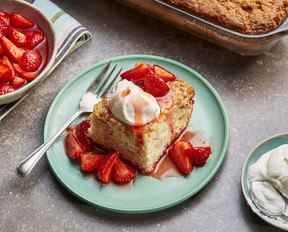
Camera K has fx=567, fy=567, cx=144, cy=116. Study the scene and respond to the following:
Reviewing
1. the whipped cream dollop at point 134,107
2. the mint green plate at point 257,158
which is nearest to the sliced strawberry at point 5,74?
the whipped cream dollop at point 134,107

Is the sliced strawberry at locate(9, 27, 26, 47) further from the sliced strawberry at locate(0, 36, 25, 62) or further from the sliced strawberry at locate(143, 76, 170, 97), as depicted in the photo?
the sliced strawberry at locate(143, 76, 170, 97)

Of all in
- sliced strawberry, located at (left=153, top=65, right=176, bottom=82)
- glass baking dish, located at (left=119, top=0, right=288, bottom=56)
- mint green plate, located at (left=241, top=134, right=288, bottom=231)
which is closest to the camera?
mint green plate, located at (left=241, top=134, right=288, bottom=231)

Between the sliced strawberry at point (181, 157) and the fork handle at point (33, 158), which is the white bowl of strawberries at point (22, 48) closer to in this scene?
the fork handle at point (33, 158)

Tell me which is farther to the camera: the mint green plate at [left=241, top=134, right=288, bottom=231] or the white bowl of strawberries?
the white bowl of strawberries

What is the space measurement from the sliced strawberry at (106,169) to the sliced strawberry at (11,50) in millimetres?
421

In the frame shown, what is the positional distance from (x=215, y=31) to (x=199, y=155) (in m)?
0.43

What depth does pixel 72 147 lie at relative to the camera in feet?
4.80

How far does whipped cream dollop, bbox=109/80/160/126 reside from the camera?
1.36 metres

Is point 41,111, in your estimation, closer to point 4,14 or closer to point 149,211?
point 4,14

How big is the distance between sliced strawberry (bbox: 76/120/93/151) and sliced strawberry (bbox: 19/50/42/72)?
0.77 ft

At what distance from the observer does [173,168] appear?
1.44 m

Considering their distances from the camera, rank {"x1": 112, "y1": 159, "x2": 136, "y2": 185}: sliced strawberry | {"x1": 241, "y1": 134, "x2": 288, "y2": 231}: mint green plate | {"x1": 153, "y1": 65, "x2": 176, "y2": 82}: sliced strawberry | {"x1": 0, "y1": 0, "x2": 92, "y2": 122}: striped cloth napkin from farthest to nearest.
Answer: {"x1": 0, "y1": 0, "x2": 92, "y2": 122}: striped cloth napkin < {"x1": 153, "y1": 65, "x2": 176, "y2": 82}: sliced strawberry < {"x1": 112, "y1": 159, "x2": 136, "y2": 185}: sliced strawberry < {"x1": 241, "y1": 134, "x2": 288, "y2": 231}: mint green plate

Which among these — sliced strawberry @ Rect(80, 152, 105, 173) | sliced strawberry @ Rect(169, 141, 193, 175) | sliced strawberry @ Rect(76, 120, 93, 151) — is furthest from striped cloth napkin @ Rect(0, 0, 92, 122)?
sliced strawberry @ Rect(169, 141, 193, 175)

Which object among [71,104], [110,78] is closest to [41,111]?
[71,104]
